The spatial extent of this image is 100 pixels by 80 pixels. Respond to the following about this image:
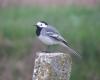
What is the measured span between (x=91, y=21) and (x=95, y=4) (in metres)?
0.73

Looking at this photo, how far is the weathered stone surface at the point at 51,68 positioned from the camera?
239 inches

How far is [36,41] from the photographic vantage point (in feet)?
49.6

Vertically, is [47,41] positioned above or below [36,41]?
below

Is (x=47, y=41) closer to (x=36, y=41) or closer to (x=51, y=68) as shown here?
(x=51, y=68)

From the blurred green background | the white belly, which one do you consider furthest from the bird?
the blurred green background

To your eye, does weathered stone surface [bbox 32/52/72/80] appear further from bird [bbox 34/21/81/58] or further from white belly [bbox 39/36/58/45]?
white belly [bbox 39/36/58/45]

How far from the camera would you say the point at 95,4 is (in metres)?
16.4

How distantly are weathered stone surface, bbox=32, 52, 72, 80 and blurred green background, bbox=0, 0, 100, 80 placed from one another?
26.8 feet

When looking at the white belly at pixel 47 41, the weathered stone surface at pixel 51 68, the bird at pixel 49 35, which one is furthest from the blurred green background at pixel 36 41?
the weathered stone surface at pixel 51 68

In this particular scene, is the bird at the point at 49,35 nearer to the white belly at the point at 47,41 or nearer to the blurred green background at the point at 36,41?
the white belly at the point at 47,41

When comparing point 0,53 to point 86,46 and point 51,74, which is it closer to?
point 86,46

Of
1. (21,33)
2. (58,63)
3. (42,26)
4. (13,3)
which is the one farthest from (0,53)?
(58,63)

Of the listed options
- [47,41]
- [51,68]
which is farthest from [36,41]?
[51,68]

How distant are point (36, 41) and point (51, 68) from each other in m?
9.00
